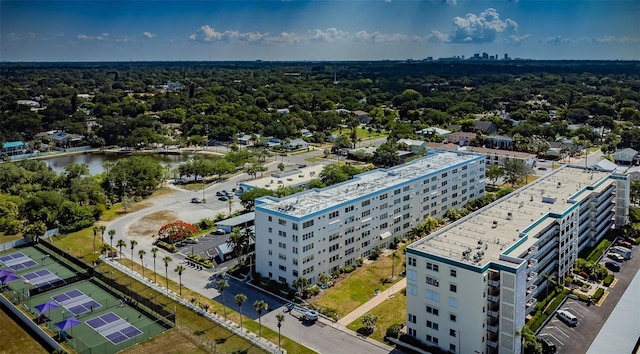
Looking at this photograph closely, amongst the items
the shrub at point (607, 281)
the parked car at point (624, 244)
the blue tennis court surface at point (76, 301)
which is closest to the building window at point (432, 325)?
the shrub at point (607, 281)

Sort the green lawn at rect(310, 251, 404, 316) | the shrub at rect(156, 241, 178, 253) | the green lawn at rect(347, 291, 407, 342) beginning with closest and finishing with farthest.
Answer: the green lawn at rect(347, 291, 407, 342) → the green lawn at rect(310, 251, 404, 316) → the shrub at rect(156, 241, 178, 253)

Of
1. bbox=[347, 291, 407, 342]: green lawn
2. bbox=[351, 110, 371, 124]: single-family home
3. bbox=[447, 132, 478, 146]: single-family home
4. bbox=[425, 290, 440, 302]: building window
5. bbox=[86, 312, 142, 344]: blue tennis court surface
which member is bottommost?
bbox=[86, 312, 142, 344]: blue tennis court surface

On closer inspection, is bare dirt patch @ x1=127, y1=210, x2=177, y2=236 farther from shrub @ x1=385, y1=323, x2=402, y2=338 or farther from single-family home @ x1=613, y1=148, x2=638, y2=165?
single-family home @ x1=613, y1=148, x2=638, y2=165

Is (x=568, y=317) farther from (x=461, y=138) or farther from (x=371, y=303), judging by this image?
(x=461, y=138)

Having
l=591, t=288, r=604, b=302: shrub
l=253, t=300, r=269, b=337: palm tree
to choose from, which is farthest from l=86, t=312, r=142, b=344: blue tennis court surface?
l=591, t=288, r=604, b=302: shrub

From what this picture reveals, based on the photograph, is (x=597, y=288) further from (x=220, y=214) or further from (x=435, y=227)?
(x=220, y=214)

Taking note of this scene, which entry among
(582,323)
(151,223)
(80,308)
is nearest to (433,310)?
(582,323)

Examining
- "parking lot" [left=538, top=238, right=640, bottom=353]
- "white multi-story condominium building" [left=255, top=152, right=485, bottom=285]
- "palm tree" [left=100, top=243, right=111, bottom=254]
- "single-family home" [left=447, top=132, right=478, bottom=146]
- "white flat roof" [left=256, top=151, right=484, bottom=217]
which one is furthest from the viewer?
"single-family home" [left=447, top=132, right=478, bottom=146]
